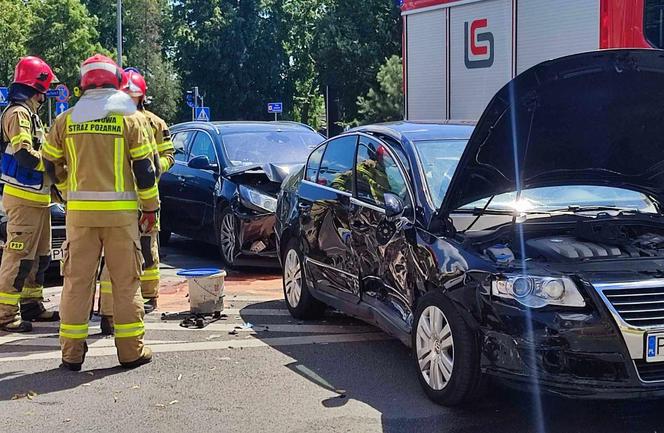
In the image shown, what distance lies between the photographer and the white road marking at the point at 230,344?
6.11 meters

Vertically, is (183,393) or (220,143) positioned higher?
(220,143)

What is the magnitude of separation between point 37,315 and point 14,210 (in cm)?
99

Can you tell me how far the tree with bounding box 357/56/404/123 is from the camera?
31750 millimetres

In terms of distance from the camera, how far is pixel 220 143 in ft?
32.8

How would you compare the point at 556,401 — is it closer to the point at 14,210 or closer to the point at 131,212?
the point at 131,212

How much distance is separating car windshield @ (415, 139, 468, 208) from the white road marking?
5.08 ft

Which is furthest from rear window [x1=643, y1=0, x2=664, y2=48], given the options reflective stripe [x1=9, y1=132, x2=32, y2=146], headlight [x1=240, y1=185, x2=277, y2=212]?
reflective stripe [x1=9, y1=132, x2=32, y2=146]

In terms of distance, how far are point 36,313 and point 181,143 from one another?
4.30 meters

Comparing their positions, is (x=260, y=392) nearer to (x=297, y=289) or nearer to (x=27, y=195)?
(x=297, y=289)

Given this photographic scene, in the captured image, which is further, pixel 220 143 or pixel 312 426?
pixel 220 143

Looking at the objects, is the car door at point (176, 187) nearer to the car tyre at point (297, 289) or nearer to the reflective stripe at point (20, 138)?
the car tyre at point (297, 289)

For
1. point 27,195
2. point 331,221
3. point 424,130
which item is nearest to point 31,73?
point 27,195

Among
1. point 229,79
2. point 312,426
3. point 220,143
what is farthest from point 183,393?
point 229,79

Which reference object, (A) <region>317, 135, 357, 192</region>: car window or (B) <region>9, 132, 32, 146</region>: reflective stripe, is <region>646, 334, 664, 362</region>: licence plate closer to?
(A) <region>317, 135, 357, 192</region>: car window
